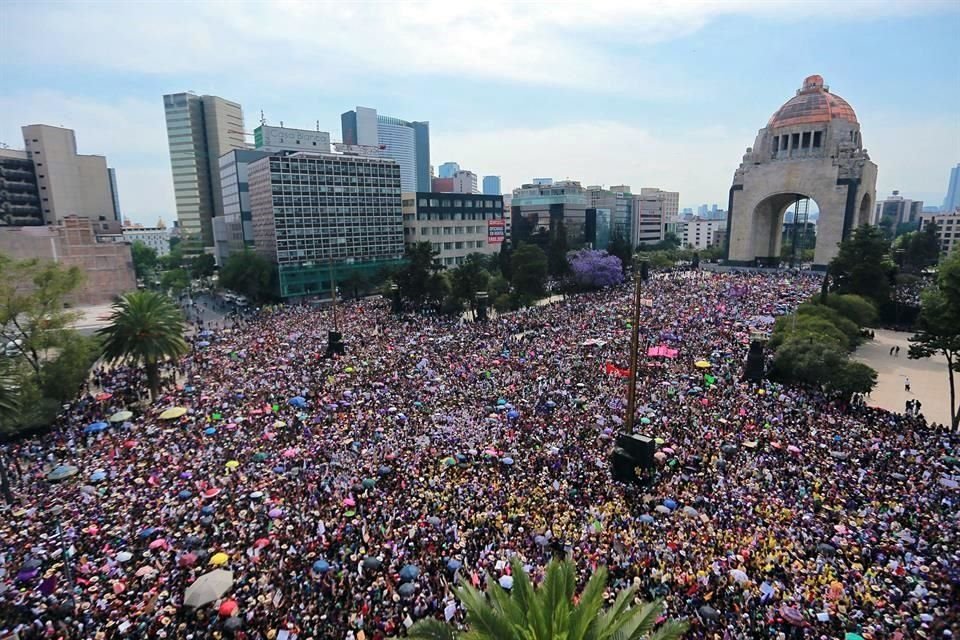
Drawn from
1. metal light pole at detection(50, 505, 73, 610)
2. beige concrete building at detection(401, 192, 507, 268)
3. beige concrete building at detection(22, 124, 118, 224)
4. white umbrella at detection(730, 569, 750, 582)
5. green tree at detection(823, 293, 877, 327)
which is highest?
beige concrete building at detection(22, 124, 118, 224)

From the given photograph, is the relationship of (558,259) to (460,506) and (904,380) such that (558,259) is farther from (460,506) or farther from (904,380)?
(460,506)

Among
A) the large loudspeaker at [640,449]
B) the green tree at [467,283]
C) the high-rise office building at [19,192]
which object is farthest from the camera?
the high-rise office building at [19,192]

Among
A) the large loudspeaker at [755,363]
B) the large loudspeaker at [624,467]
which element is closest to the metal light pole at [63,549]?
the large loudspeaker at [624,467]

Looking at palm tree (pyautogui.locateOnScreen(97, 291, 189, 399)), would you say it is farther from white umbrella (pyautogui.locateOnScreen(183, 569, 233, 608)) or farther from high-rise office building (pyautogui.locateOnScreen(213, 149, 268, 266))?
high-rise office building (pyautogui.locateOnScreen(213, 149, 268, 266))

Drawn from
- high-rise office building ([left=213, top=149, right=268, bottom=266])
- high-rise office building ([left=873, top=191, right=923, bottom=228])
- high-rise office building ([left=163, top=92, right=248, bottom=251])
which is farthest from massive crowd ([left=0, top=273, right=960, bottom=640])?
high-rise office building ([left=873, top=191, right=923, bottom=228])

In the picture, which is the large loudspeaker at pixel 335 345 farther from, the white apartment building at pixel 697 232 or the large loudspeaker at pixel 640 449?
the white apartment building at pixel 697 232

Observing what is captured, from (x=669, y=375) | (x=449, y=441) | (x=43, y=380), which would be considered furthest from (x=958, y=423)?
(x=43, y=380)

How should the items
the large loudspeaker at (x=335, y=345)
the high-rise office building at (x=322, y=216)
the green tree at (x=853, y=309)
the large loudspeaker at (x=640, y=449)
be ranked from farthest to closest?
the high-rise office building at (x=322, y=216) → the green tree at (x=853, y=309) → the large loudspeaker at (x=335, y=345) → the large loudspeaker at (x=640, y=449)
